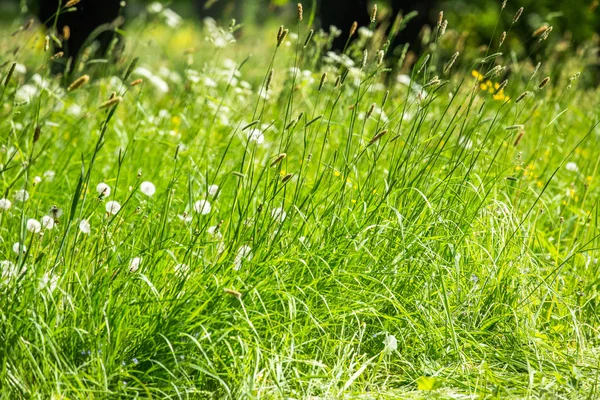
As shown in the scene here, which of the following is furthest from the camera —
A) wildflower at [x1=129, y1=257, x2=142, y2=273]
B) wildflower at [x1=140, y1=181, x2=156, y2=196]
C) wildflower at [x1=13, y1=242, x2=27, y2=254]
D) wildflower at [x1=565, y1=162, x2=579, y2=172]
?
wildflower at [x1=565, y1=162, x2=579, y2=172]

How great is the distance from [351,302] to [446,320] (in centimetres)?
33

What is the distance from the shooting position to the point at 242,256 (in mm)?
2629

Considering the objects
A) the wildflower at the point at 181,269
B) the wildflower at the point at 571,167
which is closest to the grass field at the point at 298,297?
the wildflower at the point at 181,269

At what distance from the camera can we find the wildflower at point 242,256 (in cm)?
259

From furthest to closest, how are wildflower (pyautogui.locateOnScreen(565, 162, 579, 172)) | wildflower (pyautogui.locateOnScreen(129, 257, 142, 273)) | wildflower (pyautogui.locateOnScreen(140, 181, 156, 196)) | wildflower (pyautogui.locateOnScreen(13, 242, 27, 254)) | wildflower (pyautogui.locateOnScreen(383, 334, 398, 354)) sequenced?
wildflower (pyautogui.locateOnScreen(565, 162, 579, 172)) → wildflower (pyautogui.locateOnScreen(140, 181, 156, 196)) → wildflower (pyautogui.locateOnScreen(129, 257, 142, 273)) → wildflower (pyautogui.locateOnScreen(383, 334, 398, 354)) → wildflower (pyautogui.locateOnScreen(13, 242, 27, 254))

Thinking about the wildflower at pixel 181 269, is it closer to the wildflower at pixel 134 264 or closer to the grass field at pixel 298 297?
the grass field at pixel 298 297

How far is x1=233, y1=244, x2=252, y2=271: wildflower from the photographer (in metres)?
2.59

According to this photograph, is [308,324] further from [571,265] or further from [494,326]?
[571,265]

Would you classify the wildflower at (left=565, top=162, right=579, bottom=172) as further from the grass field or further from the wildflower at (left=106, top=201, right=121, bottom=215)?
the wildflower at (left=106, top=201, right=121, bottom=215)

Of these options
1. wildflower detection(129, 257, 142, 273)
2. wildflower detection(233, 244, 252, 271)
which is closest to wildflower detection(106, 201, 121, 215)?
wildflower detection(129, 257, 142, 273)

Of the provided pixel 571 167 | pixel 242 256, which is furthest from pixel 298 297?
pixel 571 167

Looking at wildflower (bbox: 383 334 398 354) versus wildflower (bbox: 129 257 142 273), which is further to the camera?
wildflower (bbox: 129 257 142 273)

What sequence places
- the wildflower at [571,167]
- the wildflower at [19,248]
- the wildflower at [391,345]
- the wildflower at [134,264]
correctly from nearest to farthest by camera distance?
the wildflower at [19,248] < the wildflower at [391,345] < the wildflower at [134,264] < the wildflower at [571,167]

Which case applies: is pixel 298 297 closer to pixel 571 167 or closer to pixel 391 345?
pixel 391 345
